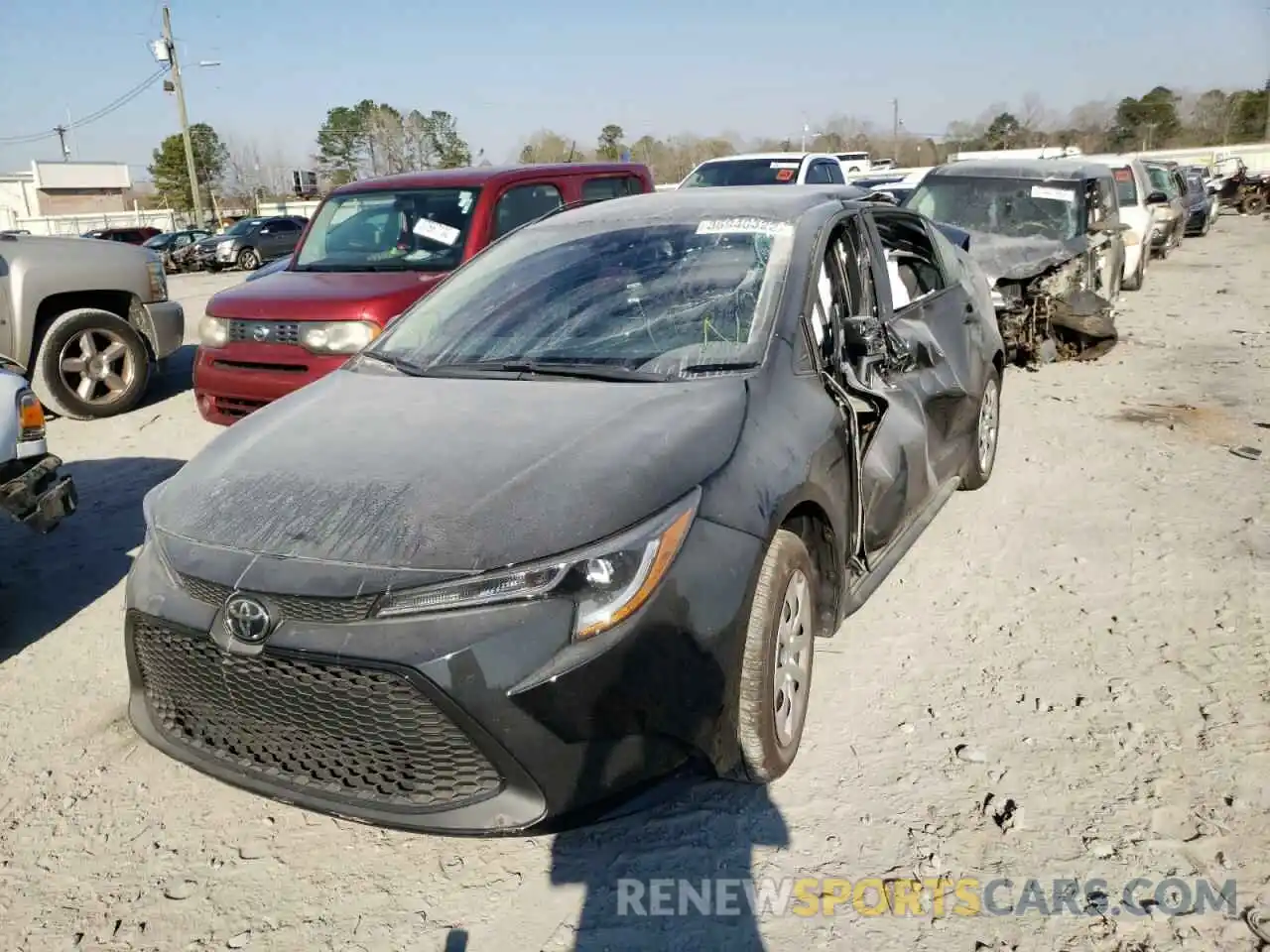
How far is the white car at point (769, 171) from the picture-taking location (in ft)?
42.3

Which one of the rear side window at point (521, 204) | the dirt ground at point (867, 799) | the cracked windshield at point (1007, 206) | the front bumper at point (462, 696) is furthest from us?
the cracked windshield at point (1007, 206)

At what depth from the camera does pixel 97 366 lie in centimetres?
805

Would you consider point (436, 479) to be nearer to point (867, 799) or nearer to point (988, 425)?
point (867, 799)

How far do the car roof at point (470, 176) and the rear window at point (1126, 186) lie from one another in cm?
958

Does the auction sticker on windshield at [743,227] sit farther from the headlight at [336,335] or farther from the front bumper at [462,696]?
the headlight at [336,335]

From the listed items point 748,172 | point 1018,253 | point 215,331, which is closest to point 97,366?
point 215,331

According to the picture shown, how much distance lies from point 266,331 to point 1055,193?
7908 millimetres

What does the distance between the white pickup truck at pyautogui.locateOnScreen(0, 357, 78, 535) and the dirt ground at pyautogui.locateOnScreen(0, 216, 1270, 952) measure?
60 cm

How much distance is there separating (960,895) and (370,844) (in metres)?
1.62

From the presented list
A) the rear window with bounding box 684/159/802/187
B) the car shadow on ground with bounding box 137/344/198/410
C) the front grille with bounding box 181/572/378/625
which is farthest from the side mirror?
the front grille with bounding box 181/572/378/625

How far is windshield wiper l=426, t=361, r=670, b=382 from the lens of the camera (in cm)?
318

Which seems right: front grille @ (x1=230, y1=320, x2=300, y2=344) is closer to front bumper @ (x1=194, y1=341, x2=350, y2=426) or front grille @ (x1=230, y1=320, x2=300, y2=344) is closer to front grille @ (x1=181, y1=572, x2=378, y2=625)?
front bumper @ (x1=194, y1=341, x2=350, y2=426)

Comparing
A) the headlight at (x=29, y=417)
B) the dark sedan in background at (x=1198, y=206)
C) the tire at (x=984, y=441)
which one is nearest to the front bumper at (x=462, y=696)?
the headlight at (x=29, y=417)

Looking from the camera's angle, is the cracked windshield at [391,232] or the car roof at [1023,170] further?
the car roof at [1023,170]
